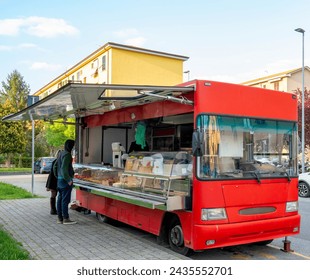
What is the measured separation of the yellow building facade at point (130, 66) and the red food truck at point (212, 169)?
35.3 meters

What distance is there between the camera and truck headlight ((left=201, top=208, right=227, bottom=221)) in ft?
18.0

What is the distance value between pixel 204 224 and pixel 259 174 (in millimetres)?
1250

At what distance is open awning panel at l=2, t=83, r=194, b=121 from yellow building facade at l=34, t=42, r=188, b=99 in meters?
32.7

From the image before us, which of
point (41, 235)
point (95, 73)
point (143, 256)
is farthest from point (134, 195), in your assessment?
point (95, 73)

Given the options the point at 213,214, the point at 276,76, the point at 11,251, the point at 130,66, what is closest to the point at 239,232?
the point at 213,214

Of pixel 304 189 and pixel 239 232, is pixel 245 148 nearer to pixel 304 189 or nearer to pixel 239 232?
pixel 239 232

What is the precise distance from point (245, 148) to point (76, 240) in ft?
10.5

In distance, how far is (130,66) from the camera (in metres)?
43.5

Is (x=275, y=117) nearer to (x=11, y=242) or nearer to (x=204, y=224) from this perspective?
(x=204, y=224)

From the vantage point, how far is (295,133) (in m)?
6.69

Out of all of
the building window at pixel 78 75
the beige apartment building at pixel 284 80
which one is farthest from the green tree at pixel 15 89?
the beige apartment building at pixel 284 80

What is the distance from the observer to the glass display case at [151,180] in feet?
19.3

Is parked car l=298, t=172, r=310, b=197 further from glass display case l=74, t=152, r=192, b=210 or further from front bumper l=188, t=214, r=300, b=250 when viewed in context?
front bumper l=188, t=214, r=300, b=250

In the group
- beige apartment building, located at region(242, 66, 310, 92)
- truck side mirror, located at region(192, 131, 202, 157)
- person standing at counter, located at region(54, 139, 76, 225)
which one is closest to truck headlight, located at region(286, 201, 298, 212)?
truck side mirror, located at region(192, 131, 202, 157)
